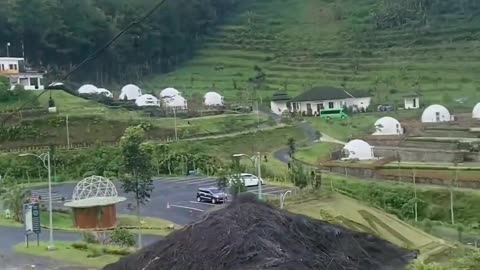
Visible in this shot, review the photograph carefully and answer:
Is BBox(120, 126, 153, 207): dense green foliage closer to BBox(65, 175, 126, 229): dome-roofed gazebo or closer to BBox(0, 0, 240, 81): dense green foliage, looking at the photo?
BBox(65, 175, 126, 229): dome-roofed gazebo

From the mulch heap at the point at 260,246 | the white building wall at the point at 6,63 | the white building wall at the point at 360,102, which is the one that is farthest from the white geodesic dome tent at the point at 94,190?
the white building wall at the point at 360,102

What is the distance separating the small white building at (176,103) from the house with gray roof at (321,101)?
16.3ft

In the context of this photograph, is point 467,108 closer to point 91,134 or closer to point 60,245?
point 91,134

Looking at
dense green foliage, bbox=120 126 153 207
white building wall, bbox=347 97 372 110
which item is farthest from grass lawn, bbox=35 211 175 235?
white building wall, bbox=347 97 372 110

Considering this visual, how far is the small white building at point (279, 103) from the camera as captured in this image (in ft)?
139

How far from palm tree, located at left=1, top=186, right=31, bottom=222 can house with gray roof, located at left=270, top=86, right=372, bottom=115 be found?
22.7 metres

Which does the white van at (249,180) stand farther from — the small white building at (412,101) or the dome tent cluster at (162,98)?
the small white building at (412,101)

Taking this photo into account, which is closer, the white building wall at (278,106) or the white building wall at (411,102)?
the white building wall at (411,102)

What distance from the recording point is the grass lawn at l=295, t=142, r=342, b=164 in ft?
95.4

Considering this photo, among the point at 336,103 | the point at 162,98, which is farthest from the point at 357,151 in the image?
the point at 162,98

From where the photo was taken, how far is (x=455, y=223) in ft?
67.6

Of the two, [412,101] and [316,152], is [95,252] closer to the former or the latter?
[316,152]

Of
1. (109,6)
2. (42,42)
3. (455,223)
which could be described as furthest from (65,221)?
(109,6)

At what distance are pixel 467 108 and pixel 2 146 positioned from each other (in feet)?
76.7
